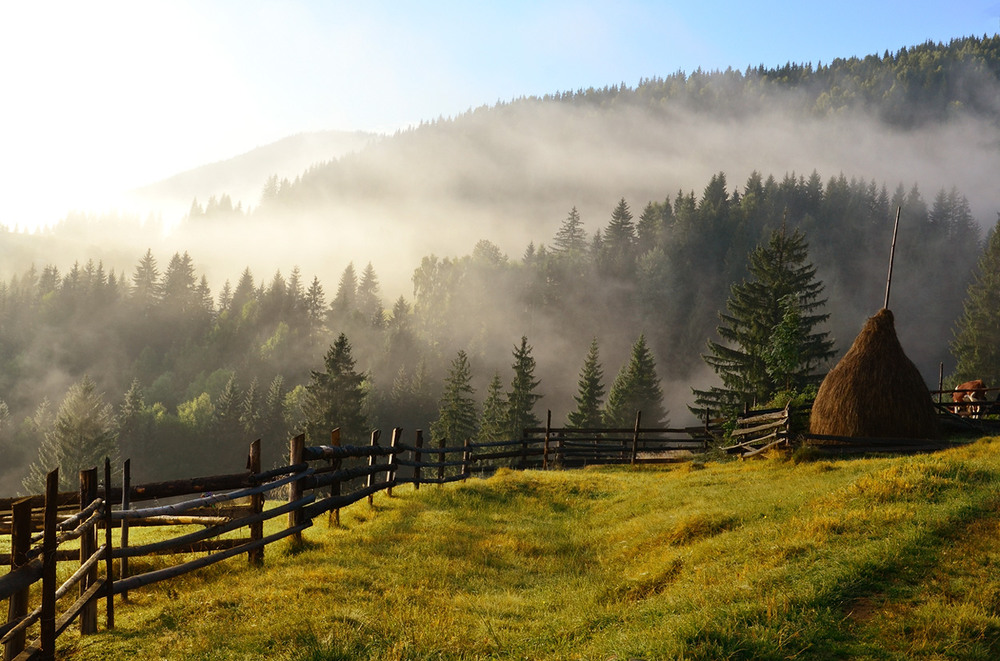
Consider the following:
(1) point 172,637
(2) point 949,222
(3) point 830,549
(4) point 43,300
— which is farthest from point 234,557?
(2) point 949,222

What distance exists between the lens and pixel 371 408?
12631 cm

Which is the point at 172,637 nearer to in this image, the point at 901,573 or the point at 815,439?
the point at 901,573

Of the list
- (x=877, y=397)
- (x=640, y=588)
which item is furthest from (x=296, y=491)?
(x=877, y=397)

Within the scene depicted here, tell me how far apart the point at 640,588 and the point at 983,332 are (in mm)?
91524

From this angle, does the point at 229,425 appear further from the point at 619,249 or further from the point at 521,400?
the point at 619,249

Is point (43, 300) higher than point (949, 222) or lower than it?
lower

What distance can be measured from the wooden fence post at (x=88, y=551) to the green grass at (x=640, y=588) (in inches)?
6.9

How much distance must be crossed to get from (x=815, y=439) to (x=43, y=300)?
202190mm

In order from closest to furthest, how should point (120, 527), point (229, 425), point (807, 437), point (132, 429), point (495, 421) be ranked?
1. point (120, 527)
2. point (807, 437)
3. point (495, 421)
4. point (132, 429)
5. point (229, 425)

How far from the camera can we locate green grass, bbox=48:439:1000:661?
21.2 ft

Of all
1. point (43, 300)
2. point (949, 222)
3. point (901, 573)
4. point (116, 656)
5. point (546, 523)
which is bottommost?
point (546, 523)

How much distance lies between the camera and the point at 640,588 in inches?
347

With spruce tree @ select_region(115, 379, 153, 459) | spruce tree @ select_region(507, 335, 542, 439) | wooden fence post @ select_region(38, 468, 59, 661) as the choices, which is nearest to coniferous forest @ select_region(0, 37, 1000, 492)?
spruce tree @ select_region(115, 379, 153, 459)

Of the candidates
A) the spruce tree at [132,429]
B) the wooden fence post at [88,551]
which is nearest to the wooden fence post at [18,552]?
the wooden fence post at [88,551]
